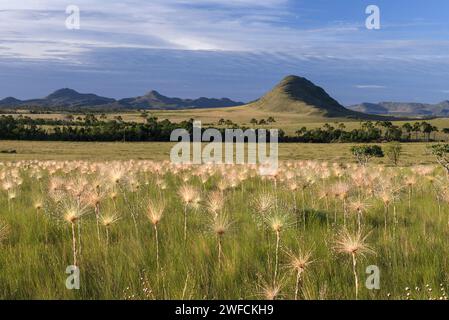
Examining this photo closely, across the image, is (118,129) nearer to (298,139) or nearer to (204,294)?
(298,139)

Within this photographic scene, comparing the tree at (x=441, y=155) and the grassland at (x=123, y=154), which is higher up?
the tree at (x=441, y=155)

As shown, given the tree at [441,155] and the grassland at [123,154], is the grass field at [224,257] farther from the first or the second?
the grassland at [123,154]

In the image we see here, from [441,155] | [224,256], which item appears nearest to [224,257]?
[224,256]

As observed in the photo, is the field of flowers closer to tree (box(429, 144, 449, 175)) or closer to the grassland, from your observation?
tree (box(429, 144, 449, 175))

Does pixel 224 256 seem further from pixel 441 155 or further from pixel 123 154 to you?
Answer: pixel 123 154

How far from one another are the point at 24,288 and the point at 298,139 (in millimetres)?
106721

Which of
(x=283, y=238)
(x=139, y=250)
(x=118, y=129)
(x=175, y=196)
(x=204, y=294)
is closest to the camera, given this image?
(x=204, y=294)

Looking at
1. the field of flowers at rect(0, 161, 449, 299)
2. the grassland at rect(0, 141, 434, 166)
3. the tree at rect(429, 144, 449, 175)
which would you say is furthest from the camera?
the grassland at rect(0, 141, 434, 166)

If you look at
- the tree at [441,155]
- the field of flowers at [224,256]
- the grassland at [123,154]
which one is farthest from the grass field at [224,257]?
the grassland at [123,154]

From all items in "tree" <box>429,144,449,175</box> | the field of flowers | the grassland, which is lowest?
the grassland

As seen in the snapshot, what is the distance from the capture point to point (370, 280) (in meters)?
5.59

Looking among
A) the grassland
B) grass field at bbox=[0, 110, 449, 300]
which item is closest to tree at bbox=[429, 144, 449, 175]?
grass field at bbox=[0, 110, 449, 300]
